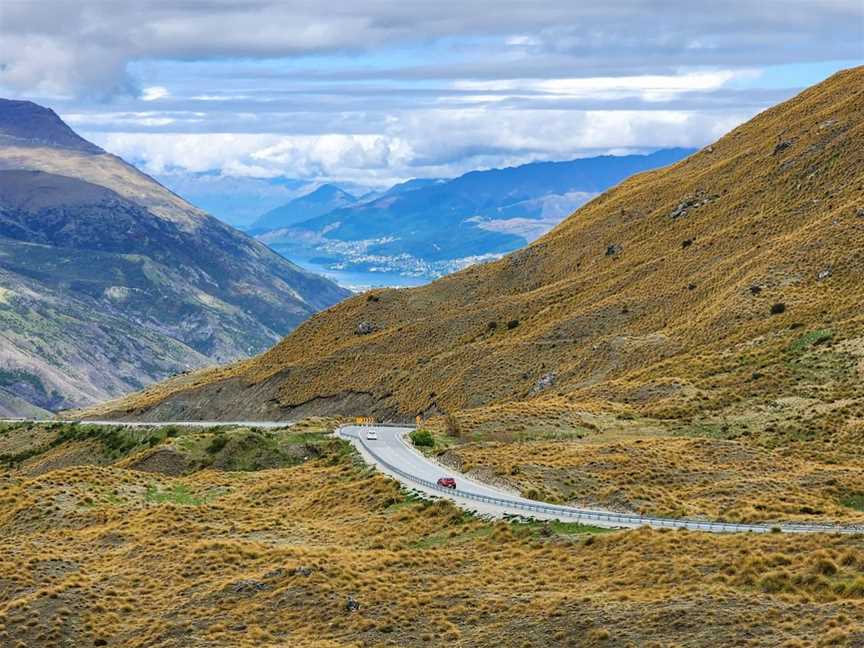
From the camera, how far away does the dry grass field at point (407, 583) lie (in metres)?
40.6

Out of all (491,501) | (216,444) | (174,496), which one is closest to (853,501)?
(491,501)

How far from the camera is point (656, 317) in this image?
11469cm

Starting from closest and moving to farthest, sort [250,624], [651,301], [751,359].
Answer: [250,624], [751,359], [651,301]

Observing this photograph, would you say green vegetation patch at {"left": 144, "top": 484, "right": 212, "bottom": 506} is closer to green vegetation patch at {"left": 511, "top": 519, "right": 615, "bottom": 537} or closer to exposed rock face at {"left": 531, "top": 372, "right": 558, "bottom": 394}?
green vegetation patch at {"left": 511, "top": 519, "right": 615, "bottom": 537}

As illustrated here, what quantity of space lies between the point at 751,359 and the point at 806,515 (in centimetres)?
3896

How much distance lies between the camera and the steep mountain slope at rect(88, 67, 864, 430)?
90.0 meters

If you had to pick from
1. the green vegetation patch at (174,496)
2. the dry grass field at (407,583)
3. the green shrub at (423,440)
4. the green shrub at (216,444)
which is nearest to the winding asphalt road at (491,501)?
the green shrub at (423,440)

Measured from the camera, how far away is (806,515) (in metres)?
55.1

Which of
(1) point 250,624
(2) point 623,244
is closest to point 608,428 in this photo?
(1) point 250,624

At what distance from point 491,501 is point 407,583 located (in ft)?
41.1

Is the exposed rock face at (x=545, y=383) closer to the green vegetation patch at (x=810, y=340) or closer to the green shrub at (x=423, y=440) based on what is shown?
the green vegetation patch at (x=810, y=340)

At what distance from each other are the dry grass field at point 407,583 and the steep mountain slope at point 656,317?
29.4 m

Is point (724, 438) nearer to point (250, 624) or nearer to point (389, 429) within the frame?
point (389, 429)

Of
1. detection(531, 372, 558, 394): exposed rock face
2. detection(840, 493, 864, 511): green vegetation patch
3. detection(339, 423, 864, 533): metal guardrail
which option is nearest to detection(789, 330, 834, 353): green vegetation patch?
detection(531, 372, 558, 394): exposed rock face
